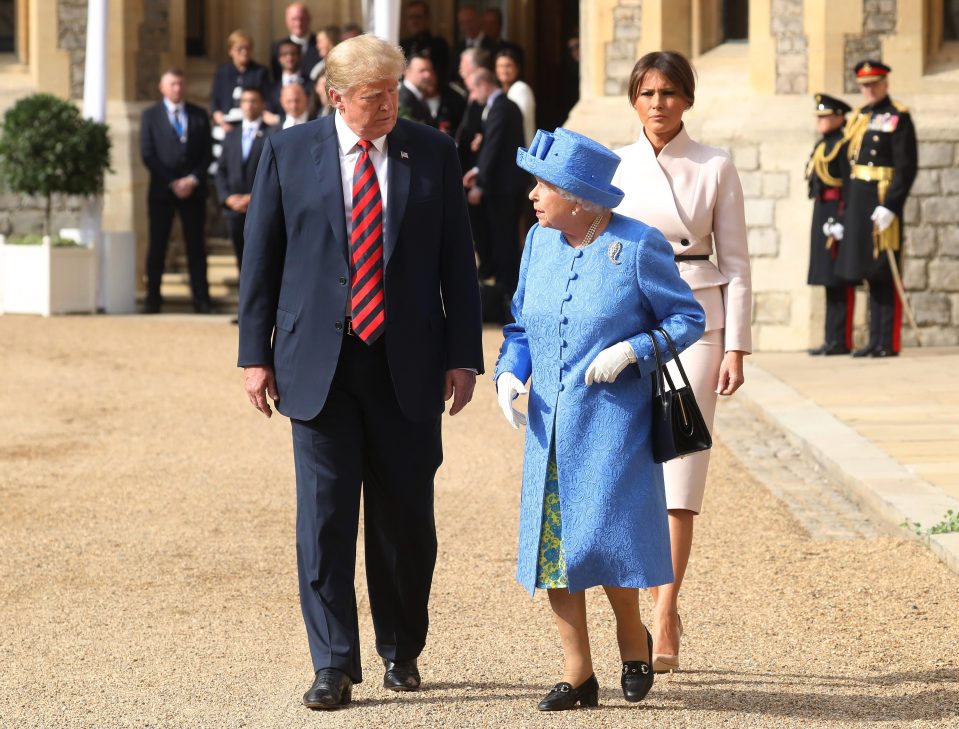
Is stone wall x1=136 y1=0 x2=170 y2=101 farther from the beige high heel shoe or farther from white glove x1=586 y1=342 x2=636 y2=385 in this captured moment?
white glove x1=586 y1=342 x2=636 y2=385

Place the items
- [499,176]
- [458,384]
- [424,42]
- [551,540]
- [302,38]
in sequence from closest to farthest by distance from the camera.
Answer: [551,540] → [458,384] → [499,176] → [302,38] → [424,42]

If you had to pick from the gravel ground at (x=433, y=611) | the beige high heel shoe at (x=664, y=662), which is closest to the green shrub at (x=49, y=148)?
the gravel ground at (x=433, y=611)

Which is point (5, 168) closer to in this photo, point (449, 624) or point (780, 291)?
point (780, 291)

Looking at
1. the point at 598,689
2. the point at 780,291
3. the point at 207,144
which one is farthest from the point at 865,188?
the point at 598,689

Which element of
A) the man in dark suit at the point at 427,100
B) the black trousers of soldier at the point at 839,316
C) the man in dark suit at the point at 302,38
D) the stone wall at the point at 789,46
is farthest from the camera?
the man in dark suit at the point at 302,38

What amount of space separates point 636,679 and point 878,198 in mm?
7754

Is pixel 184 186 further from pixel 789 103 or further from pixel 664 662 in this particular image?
pixel 664 662

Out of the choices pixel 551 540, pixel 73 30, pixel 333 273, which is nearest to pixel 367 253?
pixel 333 273

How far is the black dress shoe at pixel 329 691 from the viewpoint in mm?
4355

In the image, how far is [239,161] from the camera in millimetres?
14125

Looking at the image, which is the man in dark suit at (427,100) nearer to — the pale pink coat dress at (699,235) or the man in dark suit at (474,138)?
the man in dark suit at (474,138)

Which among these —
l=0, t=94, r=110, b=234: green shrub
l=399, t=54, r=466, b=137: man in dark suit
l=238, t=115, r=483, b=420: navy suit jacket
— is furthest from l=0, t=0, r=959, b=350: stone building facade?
l=238, t=115, r=483, b=420: navy suit jacket

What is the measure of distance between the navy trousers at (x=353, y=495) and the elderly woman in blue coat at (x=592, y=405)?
12.3 inches

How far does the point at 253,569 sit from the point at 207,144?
31.5 ft
